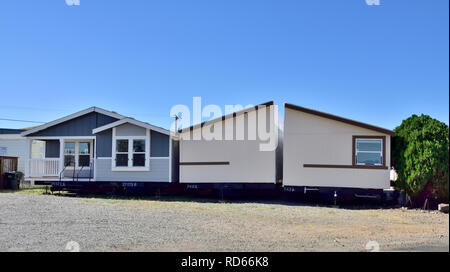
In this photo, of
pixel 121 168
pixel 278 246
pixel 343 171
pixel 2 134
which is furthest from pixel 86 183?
pixel 2 134

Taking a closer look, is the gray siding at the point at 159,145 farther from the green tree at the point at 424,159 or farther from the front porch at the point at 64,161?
the green tree at the point at 424,159

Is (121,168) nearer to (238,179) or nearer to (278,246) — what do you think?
(238,179)

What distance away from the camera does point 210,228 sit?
9.69 metres

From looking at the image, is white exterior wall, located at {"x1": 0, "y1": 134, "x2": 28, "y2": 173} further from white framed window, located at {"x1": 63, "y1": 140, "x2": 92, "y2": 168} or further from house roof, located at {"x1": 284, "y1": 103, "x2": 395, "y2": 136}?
house roof, located at {"x1": 284, "y1": 103, "x2": 395, "y2": 136}

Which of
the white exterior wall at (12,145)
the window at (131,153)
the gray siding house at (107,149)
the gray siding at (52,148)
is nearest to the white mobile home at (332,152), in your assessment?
the gray siding house at (107,149)

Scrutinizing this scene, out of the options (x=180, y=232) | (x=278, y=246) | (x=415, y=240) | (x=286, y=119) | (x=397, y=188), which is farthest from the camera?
(x=286, y=119)

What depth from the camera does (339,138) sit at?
1580 centimetres

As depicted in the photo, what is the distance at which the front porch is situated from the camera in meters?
18.8

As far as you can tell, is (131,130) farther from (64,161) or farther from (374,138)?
(374,138)

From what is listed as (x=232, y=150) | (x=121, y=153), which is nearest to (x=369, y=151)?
(x=232, y=150)

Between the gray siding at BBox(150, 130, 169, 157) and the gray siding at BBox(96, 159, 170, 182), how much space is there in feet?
1.06

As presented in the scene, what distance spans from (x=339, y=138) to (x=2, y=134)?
88.5 ft

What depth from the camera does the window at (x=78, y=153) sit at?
65.9 ft

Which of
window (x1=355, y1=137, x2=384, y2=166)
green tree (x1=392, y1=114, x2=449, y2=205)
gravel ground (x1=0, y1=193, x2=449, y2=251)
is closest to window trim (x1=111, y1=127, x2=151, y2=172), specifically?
gravel ground (x1=0, y1=193, x2=449, y2=251)
